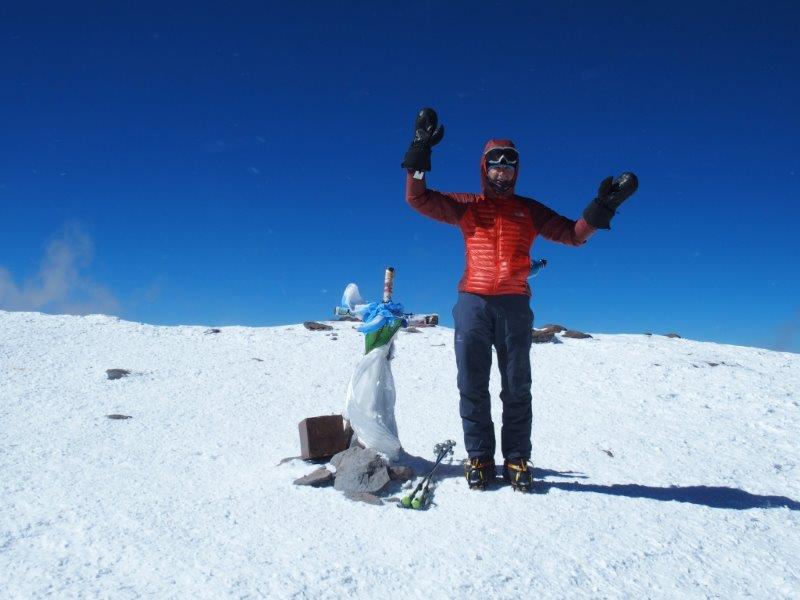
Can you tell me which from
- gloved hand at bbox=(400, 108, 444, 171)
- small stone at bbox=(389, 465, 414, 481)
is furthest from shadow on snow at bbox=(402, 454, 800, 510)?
gloved hand at bbox=(400, 108, 444, 171)

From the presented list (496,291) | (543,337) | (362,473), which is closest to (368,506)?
(362,473)

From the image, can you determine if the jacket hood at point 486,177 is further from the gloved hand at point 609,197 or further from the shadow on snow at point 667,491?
the shadow on snow at point 667,491

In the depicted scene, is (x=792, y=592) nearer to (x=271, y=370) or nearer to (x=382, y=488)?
(x=382, y=488)

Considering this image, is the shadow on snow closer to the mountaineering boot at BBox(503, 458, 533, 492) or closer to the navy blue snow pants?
the mountaineering boot at BBox(503, 458, 533, 492)

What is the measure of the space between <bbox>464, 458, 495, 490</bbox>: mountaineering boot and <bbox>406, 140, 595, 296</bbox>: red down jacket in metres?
1.15

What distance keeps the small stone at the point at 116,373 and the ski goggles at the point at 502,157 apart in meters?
5.70

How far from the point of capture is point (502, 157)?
156 inches

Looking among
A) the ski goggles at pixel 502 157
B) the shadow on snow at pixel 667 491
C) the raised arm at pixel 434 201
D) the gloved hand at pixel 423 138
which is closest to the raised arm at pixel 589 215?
the ski goggles at pixel 502 157

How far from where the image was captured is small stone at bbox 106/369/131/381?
23.6 ft

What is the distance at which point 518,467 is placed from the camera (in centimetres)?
370

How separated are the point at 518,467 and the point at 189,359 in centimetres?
602

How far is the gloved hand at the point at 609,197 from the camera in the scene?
372cm

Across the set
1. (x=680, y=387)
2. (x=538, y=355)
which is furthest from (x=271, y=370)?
(x=680, y=387)

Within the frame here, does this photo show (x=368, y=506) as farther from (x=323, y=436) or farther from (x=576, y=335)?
(x=576, y=335)
